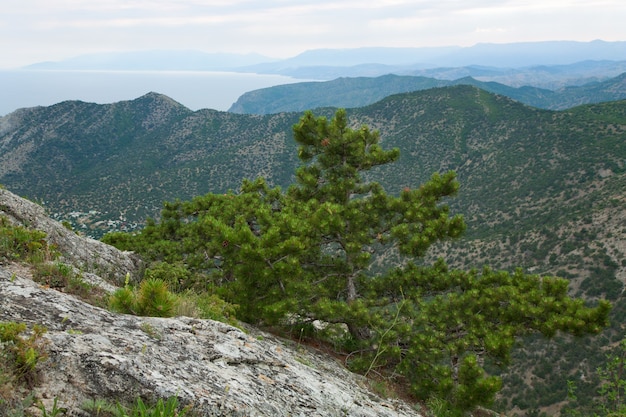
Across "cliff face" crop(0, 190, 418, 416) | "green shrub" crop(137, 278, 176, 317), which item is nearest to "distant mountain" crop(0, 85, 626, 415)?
"cliff face" crop(0, 190, 418, 416)

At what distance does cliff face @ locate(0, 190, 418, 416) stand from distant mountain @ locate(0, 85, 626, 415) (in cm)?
2552

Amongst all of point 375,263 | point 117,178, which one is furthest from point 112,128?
point 375,263

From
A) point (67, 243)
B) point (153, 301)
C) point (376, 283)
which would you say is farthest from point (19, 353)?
point (376, 283)

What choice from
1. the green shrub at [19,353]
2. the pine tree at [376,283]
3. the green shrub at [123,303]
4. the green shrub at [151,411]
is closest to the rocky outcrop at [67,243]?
the pine tree at [376,283]

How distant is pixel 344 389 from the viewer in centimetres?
606

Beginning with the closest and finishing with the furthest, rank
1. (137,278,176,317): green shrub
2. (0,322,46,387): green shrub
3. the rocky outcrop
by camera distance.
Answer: (0,322,46,387): green shrub < (137,278,176,317): green shrub < the rocky outcrop

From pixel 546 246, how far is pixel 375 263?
693 inches

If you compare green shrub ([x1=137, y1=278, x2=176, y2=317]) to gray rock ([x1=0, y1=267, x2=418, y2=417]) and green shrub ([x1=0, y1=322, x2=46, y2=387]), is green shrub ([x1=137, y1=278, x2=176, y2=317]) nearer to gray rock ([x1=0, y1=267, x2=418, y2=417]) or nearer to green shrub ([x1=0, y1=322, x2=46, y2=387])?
gray rock ([x1=0, y1=267, x2=418, y2=417])

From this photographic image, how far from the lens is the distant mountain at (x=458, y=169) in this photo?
32.7m

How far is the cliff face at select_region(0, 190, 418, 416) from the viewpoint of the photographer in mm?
3344

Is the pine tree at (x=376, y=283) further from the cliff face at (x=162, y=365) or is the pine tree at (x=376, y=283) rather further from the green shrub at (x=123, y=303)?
the green shrub at (x=123, y=303)

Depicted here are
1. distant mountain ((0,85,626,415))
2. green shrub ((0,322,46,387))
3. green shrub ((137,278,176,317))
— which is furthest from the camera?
distant mountain ((0,85,626,415))

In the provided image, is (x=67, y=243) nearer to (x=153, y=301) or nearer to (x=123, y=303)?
(x=123, y=303)

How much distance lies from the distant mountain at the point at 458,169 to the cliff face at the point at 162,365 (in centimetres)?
2552
